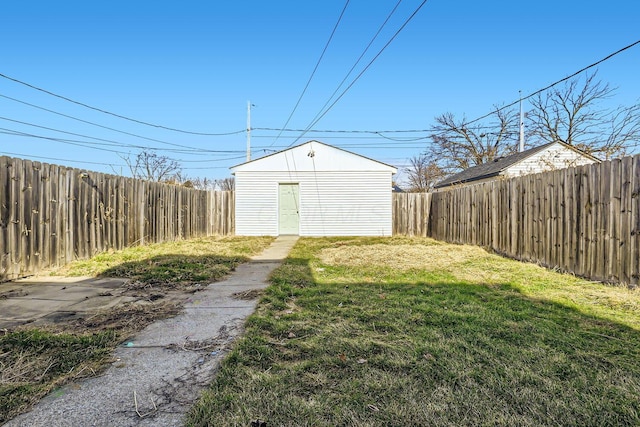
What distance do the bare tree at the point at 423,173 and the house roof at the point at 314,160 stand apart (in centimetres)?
1614

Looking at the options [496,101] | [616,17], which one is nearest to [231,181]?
[496,101]

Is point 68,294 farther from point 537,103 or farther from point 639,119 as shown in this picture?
point 537,103

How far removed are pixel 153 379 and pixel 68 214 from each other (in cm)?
537

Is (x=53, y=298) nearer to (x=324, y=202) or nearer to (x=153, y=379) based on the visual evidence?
(x=153, y=379)

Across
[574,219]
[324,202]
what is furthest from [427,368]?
[324,202]

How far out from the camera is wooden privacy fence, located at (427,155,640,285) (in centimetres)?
426

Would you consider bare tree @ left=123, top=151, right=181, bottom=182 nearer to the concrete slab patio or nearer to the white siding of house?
the concrete slab patio

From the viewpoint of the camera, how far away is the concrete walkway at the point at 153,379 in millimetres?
1550

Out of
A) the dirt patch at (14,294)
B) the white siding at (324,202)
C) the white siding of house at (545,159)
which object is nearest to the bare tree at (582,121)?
the white siding of house at (545,159)

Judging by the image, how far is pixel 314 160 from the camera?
13508mm

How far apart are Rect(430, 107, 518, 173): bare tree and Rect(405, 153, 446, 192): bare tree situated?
1.14 metres

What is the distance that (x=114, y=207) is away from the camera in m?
7.33

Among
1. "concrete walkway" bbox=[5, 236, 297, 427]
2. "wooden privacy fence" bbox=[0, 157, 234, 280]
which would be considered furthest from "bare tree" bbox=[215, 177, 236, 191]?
"concrete walkway" bbox=[5, 236, 297, 427]

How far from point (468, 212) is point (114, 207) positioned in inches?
369
